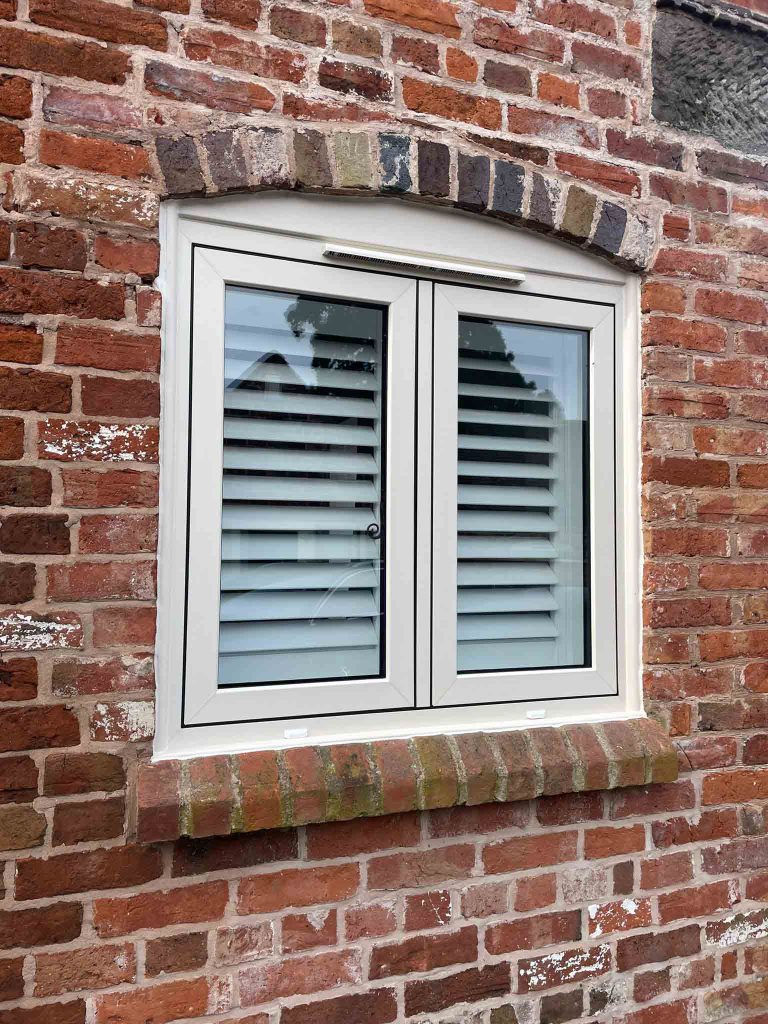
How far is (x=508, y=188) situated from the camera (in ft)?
7.64

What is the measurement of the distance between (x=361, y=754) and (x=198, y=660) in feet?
1.59

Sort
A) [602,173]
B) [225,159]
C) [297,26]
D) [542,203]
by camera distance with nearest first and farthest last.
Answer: [225,159] → [297,26] → [542,203] → [602,173]

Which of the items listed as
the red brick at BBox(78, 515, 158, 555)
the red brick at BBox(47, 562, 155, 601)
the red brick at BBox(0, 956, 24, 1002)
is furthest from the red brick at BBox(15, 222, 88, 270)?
the red brick at BBox(0, 956, 24, 1002)

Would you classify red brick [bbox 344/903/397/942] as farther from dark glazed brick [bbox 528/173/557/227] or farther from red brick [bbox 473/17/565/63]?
red brick [bbox 473/17/565/63]

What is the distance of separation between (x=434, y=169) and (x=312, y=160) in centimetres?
35

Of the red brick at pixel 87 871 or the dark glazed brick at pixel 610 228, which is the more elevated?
the dark glazed brick at pixel 610 228

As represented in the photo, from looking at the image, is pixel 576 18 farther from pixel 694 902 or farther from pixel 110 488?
pixel 694 902

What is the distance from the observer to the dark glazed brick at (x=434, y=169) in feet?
7.36

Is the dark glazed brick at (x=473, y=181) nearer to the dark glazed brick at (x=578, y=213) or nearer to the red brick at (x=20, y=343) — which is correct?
the dark glazed brick at (x=578, y=213)

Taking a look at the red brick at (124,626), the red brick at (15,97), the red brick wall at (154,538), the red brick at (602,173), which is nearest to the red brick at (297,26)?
the red brick wall at (154,538)

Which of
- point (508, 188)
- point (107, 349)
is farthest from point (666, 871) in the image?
point (107, 349)

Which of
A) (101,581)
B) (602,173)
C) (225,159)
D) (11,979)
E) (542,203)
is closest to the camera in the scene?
(11,979)

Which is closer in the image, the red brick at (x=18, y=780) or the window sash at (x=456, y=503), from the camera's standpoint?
the red brick at (x=18, y=780)

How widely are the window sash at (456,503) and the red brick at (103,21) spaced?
3.15 feet
